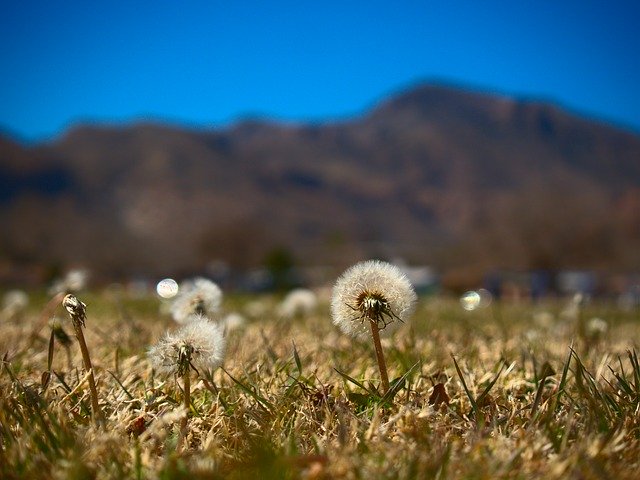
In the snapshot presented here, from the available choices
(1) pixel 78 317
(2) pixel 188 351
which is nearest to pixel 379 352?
(2) pixel 188 351

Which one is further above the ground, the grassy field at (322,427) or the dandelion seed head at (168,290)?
the dandelion seed head at (168,290)

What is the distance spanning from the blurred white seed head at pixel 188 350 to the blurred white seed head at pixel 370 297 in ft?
1.19

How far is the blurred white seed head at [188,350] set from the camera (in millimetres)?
1751

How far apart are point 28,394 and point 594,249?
181ft

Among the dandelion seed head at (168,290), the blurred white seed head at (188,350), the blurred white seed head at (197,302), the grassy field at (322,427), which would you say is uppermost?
the dandelion seed head at (168,290)

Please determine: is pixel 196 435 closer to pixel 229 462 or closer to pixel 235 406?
pixel 235 406

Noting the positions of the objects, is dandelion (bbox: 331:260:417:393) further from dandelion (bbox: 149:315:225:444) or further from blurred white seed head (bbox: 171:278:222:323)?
blurred white seed head (bbox: 171:278:222:323)

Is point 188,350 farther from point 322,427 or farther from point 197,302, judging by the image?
point 197,302

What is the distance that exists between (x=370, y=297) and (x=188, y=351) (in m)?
0.53

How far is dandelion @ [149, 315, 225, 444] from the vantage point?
1.75 metres

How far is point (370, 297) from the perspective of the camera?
1729 mm

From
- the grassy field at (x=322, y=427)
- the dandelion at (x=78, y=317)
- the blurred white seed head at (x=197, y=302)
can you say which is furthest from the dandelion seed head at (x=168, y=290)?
the dandelion at (x=78, y=317)

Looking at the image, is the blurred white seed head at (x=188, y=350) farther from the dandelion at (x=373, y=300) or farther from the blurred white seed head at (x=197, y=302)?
the blurred white seed head at (x=197, y=302)

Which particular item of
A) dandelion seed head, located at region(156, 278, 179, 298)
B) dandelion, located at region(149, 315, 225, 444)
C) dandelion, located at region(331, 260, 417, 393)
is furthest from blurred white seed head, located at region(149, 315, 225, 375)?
dandelion seed head, located at region(156, 278, 179, 298)
